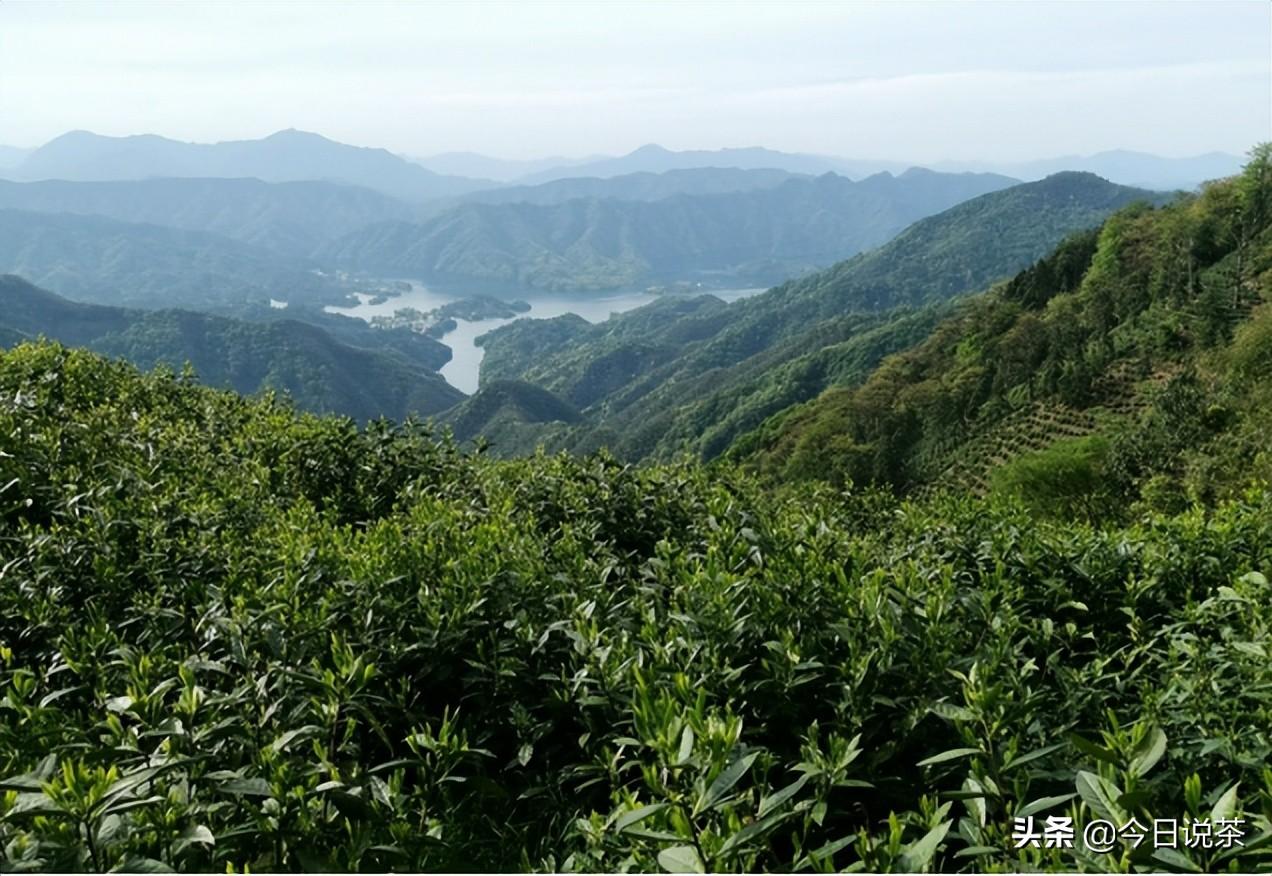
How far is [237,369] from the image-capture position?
100938 mm

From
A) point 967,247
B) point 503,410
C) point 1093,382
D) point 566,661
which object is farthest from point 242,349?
point 967,247

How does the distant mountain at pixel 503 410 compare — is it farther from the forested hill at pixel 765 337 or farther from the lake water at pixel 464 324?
the lake water at pixel 464 324

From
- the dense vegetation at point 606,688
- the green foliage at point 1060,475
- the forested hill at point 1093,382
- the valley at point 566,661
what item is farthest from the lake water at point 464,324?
the dense vegetation at point 606,688

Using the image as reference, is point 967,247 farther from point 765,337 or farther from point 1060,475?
point 1060,475

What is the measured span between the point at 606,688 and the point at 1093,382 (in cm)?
4664

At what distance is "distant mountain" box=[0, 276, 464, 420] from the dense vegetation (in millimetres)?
96234

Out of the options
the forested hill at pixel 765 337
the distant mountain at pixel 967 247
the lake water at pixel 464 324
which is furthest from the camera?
the lake water at pixel 464 324

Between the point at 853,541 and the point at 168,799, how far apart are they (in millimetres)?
2548

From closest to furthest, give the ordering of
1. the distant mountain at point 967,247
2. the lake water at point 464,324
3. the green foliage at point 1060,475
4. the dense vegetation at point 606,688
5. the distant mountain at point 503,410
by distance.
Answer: the dense vegetation at point 606,688
the green foliage at point 1060,475
the distant mountain at point 503,410
the distant mountain at point 967,247
the lake water at point 464,324

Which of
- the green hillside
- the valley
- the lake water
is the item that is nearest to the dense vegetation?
the valley

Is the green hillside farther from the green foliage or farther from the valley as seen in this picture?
the valley

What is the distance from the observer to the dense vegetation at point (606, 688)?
1.51 m

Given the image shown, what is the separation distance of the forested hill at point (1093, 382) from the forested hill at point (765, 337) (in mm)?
14880

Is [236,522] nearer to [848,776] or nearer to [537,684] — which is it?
[537,684]
